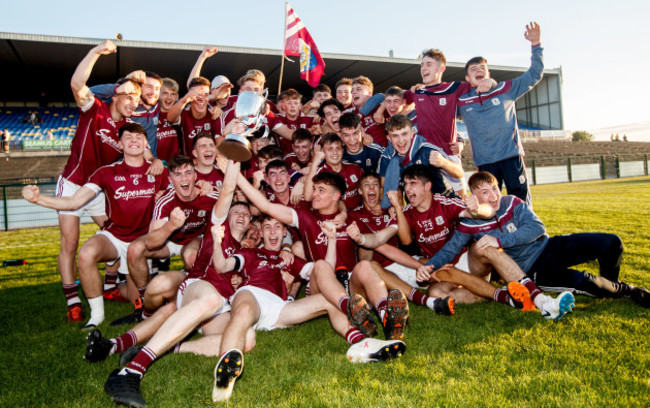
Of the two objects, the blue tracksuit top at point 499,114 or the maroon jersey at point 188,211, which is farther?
the blue tracksuit top at point 499,114

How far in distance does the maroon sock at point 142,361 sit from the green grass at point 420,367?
149mm

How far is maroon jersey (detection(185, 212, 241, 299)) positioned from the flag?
5.06m

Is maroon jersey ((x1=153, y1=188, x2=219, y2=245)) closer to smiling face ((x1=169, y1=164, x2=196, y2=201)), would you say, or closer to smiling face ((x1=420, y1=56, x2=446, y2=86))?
smiling face ((x1=169, y1=164, x2=196, y2=201))

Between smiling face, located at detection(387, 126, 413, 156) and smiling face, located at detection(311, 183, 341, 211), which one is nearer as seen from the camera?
smiling face, located at detection(311, 183, 341, 211)

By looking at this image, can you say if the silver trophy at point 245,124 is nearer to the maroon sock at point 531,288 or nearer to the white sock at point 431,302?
the white sock at point 431,302

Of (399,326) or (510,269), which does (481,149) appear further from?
(399,326)

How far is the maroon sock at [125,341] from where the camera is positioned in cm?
321

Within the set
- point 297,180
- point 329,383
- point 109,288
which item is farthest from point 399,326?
point 109,288

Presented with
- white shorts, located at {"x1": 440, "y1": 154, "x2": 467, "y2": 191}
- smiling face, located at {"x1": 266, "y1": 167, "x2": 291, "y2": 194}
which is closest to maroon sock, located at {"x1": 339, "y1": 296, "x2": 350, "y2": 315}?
smiling face, located at {"x1": 266, "y1": 167, "x2": 291, "y2": 194}

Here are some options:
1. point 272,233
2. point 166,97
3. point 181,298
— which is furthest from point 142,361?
point 166,97

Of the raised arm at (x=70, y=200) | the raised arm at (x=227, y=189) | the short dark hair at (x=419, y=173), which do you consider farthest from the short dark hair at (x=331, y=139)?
the raised arm at (x=70, y=200)

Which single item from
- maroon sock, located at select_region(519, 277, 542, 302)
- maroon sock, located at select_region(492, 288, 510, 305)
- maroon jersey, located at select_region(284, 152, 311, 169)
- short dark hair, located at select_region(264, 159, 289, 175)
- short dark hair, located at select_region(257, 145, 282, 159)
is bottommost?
maroon sock, located at select_region(492, 288, 510, 305)

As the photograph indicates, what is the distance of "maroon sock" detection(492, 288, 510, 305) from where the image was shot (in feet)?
12.1

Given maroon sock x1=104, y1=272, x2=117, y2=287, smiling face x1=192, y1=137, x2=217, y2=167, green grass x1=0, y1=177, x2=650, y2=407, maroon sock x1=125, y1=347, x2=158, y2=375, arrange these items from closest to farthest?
green grass x1=0, y1=177, x2=650, y2=407 → maroon sock x1=125, y1=347, x2=158, y2=375 → smiling face x1=192, y1=137, x2=217, y2=167 → maroon sock x1=104, y1=272, x2=117, y2=287
